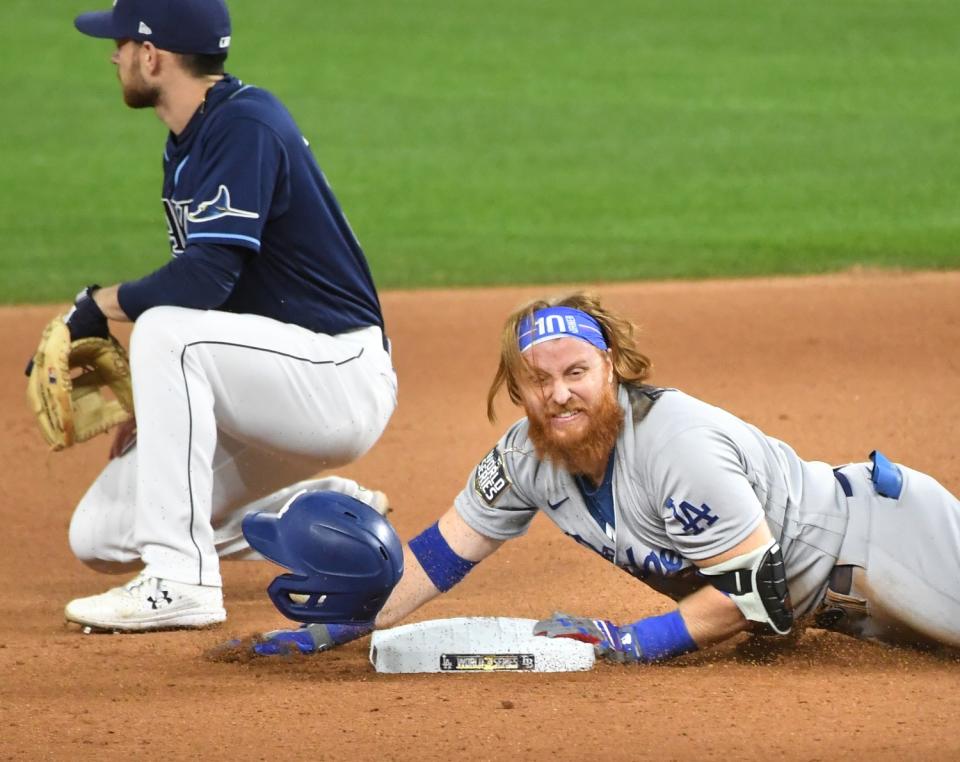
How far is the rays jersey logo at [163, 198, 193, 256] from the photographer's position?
4.61 meters

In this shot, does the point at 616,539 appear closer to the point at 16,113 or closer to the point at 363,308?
the point at 363,308

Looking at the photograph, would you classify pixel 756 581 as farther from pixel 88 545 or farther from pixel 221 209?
pixel 88 545

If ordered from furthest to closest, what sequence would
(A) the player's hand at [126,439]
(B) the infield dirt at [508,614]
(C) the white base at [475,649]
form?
(A) the player's hand at [126,439], (C) the white base at [475,649], (B) the infield dirt at [508,614]

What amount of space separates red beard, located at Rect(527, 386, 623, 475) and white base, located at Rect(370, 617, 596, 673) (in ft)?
1.39

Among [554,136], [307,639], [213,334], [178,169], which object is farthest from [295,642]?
[554,136]

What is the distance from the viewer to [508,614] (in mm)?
4504

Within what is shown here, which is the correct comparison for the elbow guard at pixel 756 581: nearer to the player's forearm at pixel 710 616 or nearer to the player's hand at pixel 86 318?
the player's forearm at pixel 710 616

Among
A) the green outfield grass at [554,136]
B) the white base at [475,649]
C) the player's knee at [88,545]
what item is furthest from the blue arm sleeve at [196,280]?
the green outfield grass at [554,136]

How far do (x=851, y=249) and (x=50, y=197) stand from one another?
5670 millimetres

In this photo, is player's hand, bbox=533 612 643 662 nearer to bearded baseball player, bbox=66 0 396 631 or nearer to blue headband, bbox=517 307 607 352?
blue headband, bbox=517 307 607 352

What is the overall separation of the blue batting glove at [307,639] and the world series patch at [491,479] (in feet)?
1.46

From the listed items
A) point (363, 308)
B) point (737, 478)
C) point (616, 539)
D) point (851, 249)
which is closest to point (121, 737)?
point (616, 539)

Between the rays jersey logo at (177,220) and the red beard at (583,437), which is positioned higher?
the rays jersey logo at (177,220)

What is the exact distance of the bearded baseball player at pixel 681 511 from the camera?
3643mm
